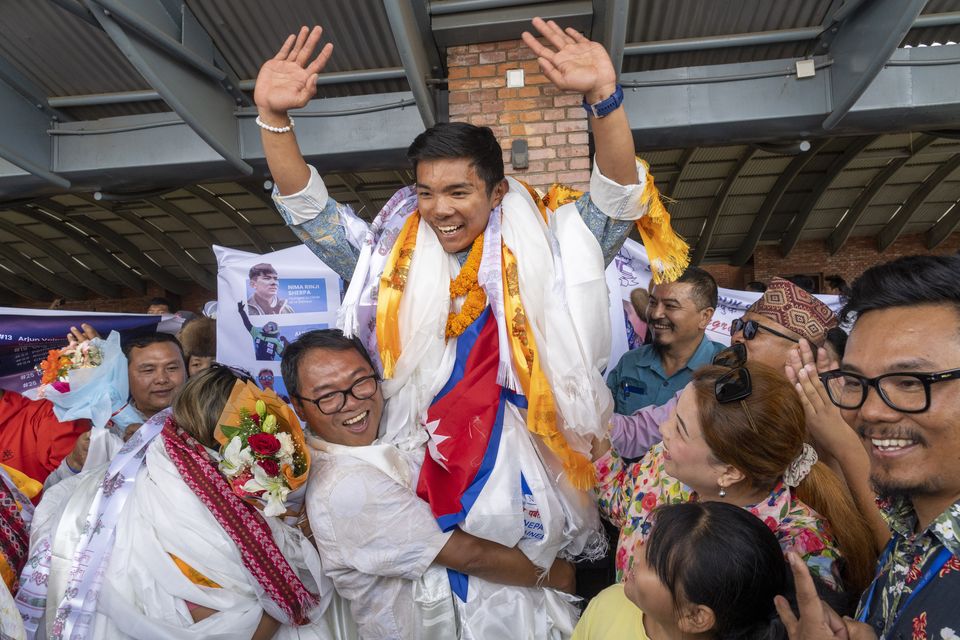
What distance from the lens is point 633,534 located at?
2.07 meters

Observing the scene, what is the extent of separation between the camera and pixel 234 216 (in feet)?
31.4

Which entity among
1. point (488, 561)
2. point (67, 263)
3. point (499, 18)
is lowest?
point (488, 561)

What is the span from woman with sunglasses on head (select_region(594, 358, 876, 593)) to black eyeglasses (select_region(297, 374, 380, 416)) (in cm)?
90

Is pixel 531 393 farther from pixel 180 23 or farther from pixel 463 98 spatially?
pixel 180 23

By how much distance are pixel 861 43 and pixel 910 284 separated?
11.4 ft

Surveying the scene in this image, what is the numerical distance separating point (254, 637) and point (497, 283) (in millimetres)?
1242

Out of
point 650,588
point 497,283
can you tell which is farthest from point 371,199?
point 650,588

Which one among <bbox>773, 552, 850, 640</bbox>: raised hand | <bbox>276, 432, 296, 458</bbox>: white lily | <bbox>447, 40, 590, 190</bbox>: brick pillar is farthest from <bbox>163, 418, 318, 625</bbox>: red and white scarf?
<bbox>447, 40, 590, 190</bbox>: brick pillar

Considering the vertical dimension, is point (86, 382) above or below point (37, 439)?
above

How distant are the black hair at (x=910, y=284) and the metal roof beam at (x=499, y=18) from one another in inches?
130

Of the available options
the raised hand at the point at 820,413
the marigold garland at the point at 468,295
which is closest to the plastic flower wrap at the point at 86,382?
the marigold garland at the point at 468,295

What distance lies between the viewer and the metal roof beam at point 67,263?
1027 cm

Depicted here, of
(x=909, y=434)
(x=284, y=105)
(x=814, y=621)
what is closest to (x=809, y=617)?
(x=814, y=621)

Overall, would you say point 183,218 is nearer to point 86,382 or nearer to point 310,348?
point 86,382
